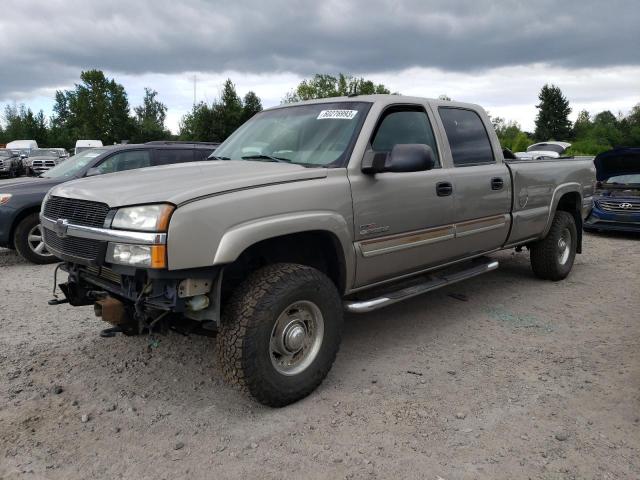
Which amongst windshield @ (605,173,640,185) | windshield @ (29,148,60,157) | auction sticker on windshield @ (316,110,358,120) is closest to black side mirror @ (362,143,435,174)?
auction sticker on windshield @ (316,110,358,120)

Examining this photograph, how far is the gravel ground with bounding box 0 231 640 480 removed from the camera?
2.66m

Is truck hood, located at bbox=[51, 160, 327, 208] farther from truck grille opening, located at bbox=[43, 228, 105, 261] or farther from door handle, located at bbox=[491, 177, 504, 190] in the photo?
door handle, located at bbox=[491, 177, 504, 190]

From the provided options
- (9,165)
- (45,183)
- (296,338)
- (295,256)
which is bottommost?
(296,338)

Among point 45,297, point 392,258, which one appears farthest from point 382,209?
point 45,297

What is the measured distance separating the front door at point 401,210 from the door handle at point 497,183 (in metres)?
0.70

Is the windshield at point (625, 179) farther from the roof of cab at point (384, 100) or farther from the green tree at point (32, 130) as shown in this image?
the green tree at point (32, 130)

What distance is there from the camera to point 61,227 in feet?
10.4

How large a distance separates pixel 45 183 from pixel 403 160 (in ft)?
19.9

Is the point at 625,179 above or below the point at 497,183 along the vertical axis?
below

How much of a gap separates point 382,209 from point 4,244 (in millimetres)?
5951

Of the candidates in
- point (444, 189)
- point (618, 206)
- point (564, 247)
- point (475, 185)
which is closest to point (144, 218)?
point (444, 189)

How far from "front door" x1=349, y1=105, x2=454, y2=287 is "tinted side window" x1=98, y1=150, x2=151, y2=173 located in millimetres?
5153

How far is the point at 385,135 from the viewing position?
13.1ft

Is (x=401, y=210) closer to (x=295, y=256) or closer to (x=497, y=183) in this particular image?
(x=295, y=256)
